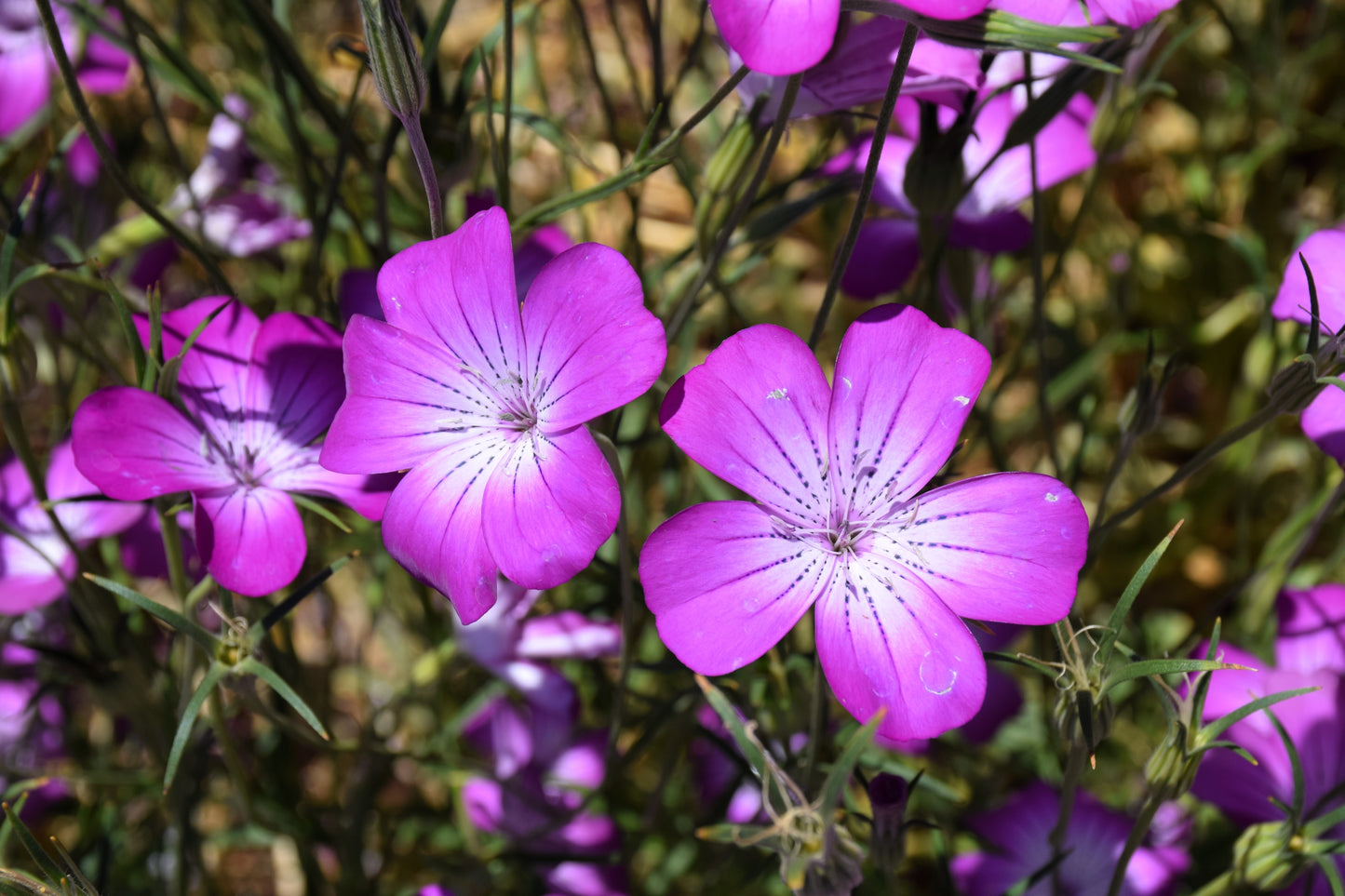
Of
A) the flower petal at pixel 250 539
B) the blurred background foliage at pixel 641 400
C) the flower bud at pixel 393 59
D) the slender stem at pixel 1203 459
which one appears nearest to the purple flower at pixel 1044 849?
the blurred background foliage at pixel 641 400

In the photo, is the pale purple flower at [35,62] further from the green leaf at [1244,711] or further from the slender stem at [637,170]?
the green leaf at [1244,711]

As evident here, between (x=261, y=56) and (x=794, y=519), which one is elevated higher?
(x=261, y=56)

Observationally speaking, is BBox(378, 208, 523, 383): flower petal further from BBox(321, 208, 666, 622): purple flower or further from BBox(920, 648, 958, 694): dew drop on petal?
BBox(920, 648, 958, 694): dew drop on petal

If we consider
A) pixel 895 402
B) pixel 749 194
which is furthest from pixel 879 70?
pixel 895 402

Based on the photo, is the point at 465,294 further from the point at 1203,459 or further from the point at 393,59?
the point at 1203,459

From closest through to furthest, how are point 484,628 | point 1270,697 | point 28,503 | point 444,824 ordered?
1. point 1270,697
2. point 484,628
3. point 28,503
4. point 444,824

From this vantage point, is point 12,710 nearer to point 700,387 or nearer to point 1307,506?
point 700,387

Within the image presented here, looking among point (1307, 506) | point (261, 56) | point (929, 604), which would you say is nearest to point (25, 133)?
point (261, 56)
